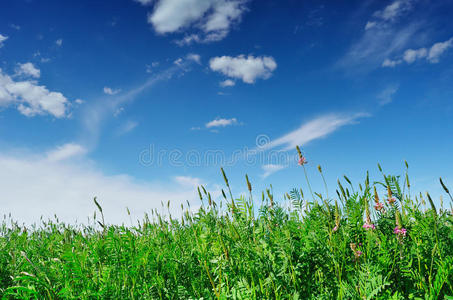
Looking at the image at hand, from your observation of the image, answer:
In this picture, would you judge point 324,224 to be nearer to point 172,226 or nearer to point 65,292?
point 65,292

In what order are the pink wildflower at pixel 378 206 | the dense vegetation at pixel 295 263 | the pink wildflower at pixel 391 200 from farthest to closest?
the pink wildflower at pixel 378 206 < the pink wildflower at pixel 391 200 < the dense vegetation at pixel 295 263

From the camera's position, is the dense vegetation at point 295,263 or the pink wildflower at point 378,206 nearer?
the dense vegetation at point 295,263

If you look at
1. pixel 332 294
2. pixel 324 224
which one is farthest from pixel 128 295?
pixel 324 224

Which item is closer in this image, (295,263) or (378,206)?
(295,263)

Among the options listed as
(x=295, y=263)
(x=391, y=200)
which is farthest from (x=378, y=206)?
(x=295, y=263)

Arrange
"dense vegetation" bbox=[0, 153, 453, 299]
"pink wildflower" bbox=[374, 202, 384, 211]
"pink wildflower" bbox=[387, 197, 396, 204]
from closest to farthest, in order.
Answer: "dense vegetation" bbox=[0, 153, 453, 299]
"pink wildflower" bbox=[387, 197, 396, 204]
"pink wildflower" bbox=[374, 202, 384, 211]

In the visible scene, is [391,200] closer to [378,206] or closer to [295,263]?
[378,206]

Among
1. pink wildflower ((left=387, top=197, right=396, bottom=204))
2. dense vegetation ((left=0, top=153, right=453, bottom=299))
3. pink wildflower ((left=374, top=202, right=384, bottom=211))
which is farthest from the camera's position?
pink wildflower ((left=374, top=202, right=384, bottom=211))

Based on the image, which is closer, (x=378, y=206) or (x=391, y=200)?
(x=391, y=200)

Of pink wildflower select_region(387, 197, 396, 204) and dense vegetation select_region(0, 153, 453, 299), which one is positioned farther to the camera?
pink wildflower select_region(387, 197, 396, 204)

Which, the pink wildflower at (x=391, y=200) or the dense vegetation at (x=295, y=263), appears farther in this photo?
the pink wildflower at (x=391, y=200)

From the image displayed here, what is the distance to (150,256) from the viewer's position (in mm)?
2543

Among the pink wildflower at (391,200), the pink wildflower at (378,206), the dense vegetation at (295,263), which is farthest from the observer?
the pink wildflower at (378,206)

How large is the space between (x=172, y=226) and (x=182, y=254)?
1515 mm
